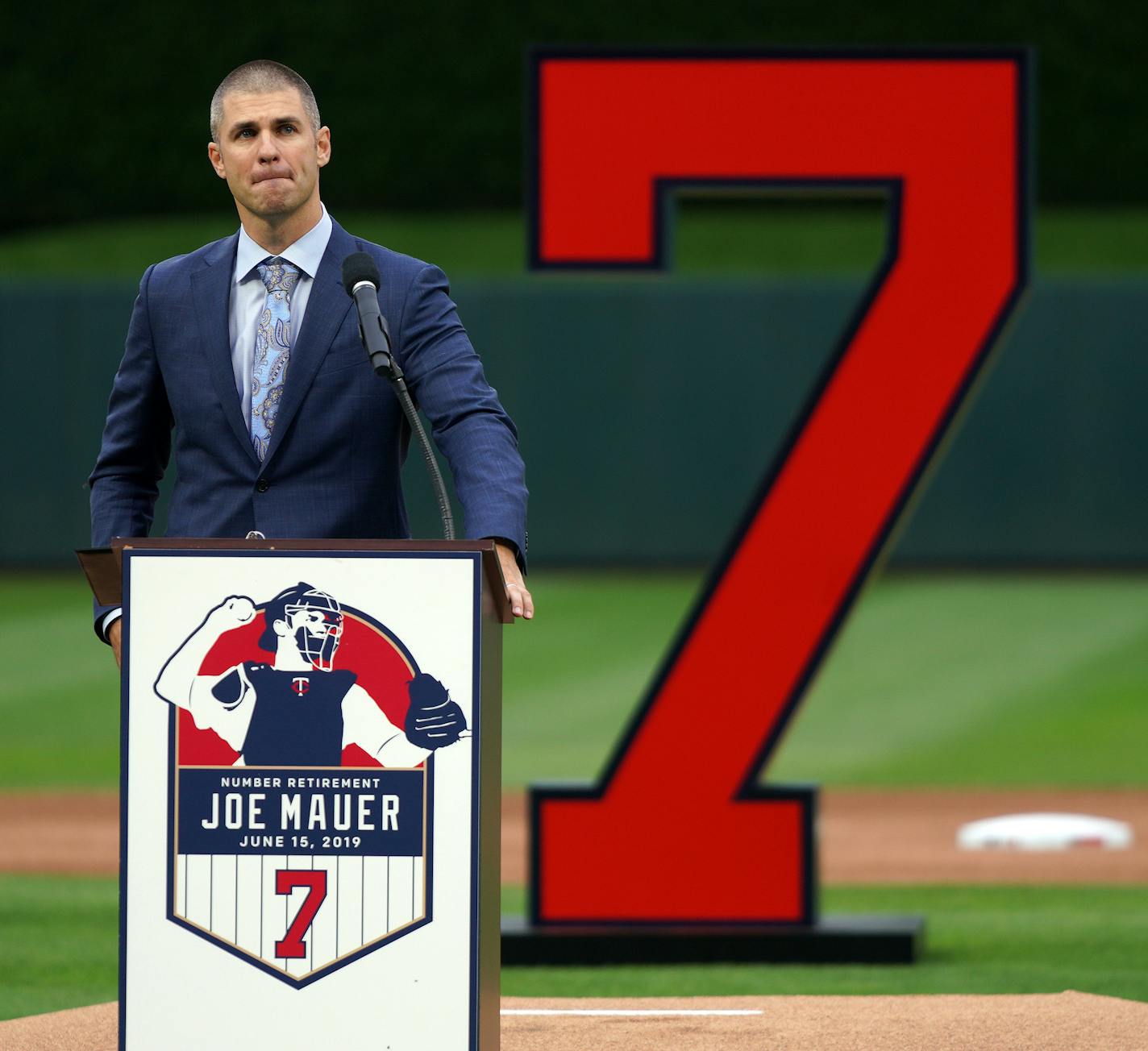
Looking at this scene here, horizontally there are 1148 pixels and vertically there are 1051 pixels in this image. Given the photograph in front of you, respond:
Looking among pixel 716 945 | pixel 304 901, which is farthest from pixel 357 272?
pixel 716 945

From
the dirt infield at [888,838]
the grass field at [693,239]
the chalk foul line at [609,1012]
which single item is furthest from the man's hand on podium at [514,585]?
the grass field at [693,239]

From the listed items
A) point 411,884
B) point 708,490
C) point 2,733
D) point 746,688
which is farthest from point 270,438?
point 708,490

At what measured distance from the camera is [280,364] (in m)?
3.74

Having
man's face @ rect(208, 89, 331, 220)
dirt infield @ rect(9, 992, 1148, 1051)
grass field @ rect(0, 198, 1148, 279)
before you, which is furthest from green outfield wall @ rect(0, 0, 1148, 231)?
man's face @ rect(208, 89, 331, 220)

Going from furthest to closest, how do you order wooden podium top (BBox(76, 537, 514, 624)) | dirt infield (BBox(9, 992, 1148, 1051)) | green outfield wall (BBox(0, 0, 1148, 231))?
green outfield wall (BBox(0, 0, 1148, 231)), dirt infield (BBox(9, 992, 1148, 1051)), wooden podium top (BBox(76, 537, 514, 624))

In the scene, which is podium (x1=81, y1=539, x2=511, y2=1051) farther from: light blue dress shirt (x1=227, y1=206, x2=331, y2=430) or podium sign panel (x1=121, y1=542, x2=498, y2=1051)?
light blue dress shirt (x1=227, y1=206, x2=331, y2=430)

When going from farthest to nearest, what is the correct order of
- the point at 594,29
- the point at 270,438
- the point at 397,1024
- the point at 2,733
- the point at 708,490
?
the point at 594,29 → the point at 708,490 → the point at 2,733 → the point at 270,438 → the point at 397,1024

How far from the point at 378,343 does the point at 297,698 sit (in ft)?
1.97

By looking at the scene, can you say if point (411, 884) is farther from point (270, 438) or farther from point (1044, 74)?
point (1044, 74)

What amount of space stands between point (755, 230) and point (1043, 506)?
7.00 metres

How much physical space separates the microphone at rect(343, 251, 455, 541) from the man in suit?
0.50ft

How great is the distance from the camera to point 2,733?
13.3m

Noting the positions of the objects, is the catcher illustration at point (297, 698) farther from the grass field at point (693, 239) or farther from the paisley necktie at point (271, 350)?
the grass field at point (693, 239)

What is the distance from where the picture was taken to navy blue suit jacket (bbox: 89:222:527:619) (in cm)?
370
